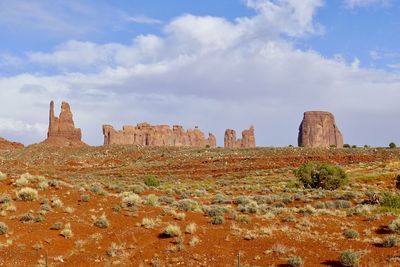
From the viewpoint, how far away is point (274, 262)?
14.4 metres

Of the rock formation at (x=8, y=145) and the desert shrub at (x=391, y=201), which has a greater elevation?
the rock formation at (x=8, y=145)

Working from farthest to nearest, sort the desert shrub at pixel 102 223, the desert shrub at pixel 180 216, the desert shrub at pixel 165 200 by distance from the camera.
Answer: the desert shrub at pixel 165 200, the desert shrub at pixel 180 216, the desert shrub at pixel 102 223

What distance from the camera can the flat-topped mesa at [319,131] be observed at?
156250 millimetres

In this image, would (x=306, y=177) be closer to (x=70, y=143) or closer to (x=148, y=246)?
(x=148, y=246)

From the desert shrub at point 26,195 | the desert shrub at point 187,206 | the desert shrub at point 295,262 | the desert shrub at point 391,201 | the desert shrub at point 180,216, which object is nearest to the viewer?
the desert shrub at point 295,262

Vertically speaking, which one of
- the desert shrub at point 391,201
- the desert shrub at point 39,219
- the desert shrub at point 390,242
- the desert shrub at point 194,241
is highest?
the desert shrub at point 391,201

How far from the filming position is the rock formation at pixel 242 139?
7451 inches

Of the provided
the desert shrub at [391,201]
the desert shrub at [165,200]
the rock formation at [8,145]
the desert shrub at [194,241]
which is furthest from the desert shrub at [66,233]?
the rock formation at [8,145]

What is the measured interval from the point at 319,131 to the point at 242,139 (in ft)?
134

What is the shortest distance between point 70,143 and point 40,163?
5635cm

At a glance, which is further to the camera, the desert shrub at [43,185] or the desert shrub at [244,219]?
the desert shrub at [43,185]

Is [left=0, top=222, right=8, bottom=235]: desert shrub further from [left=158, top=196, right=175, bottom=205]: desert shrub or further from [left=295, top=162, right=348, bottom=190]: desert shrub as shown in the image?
[left=295, top=162, right=348, bottom=190]: desert shrub

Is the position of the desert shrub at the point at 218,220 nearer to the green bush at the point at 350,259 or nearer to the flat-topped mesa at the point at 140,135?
the green bush at the point at 350,259

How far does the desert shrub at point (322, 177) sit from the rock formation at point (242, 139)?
5851 inches
